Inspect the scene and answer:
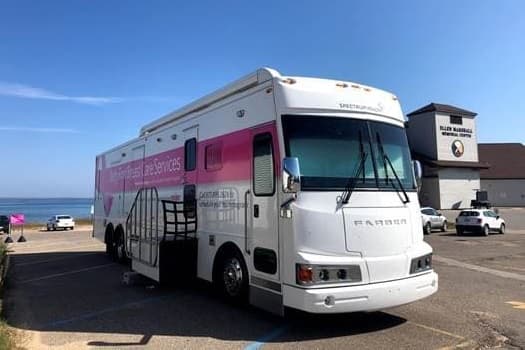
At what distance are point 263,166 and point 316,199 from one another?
3.40 feet

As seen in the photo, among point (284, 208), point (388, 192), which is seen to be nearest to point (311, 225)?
point (284, 208)

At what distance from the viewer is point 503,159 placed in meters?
59.1

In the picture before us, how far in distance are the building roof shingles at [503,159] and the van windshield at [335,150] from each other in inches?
2055

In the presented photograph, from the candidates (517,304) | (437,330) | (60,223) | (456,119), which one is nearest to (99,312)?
(437,330)

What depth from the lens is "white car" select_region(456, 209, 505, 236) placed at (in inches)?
1014

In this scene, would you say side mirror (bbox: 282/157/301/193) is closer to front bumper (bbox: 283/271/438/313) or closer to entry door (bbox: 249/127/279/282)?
entry door (bbox: 249/127/279/282)

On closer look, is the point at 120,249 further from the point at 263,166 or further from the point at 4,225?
the point at 4,225

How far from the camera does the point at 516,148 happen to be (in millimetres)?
61438

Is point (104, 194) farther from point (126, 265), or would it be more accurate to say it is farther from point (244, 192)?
point (244, 192)

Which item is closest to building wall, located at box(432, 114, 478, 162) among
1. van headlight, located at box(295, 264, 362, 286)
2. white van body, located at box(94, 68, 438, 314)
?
white van body, located at box(94, 68, 438, 314)

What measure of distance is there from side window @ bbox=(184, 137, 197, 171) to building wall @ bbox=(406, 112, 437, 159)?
3588 centimetres

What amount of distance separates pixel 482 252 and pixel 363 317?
Result: 470 inches

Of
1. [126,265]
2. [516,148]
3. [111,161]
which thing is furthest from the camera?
[516,148]

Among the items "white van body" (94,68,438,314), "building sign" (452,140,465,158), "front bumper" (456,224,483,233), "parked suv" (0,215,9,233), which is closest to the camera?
"white van body" (94,68,438,314)
